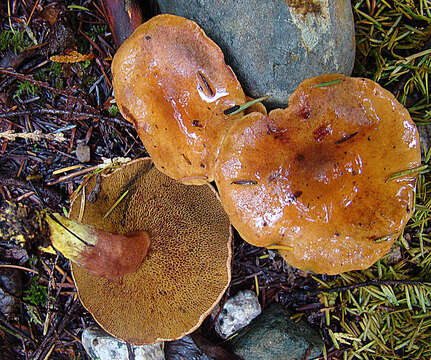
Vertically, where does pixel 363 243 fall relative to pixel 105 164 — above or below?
below

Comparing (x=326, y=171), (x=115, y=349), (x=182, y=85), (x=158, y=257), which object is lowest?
(x=115, y=349)

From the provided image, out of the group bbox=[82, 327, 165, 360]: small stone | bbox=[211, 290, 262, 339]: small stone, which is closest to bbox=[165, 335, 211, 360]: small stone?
bbox=[82, 327, 165, 360]: small stone

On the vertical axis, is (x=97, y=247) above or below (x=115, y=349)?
above

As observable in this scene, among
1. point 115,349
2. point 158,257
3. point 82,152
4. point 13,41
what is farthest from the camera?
point 82,152

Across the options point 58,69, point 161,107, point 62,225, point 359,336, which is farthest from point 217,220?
point 58,69

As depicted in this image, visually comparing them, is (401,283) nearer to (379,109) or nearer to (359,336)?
(359,336)

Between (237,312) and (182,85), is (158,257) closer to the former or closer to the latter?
(237,312)

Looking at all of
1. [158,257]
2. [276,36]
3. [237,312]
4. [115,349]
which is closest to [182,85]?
[276,36]
